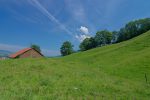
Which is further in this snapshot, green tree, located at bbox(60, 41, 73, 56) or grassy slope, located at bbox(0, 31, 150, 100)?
green tree, located at bbox(60, 41, 73, 56)

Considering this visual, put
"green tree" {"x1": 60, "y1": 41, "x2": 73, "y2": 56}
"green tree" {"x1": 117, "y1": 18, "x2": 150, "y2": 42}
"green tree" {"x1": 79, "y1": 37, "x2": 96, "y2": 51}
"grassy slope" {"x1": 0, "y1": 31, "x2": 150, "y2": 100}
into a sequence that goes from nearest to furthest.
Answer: "grassy slope" {"x1": 0, "y1": 31, "x2": 150, "y2": 100} → "green tree" {"x1": 117, "y1": 18, "x2": 150, "y2": 42} → "green tree" {"x1": 60, "y1": 41, "x2": 73, "y2": 56} → "green tree" {"x1": 79, "y1": 37, "x2": 96, "y2": 51}

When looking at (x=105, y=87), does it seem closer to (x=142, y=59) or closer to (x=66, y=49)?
(x=142, y=59)

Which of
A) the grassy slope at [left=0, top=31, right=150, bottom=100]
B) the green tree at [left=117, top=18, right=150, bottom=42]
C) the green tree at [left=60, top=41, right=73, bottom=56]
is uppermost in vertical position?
the green tree at [left=117, top=18, right=150, bottom=42]

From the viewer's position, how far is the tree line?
423 ft

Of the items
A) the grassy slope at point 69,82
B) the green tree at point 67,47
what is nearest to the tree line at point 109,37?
the green tree at point 67,47

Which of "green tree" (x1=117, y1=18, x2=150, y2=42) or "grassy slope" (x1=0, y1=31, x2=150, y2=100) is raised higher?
"green tree" (x1=117, y1=18, x2=150, y2=42)

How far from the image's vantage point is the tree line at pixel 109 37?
423 ft

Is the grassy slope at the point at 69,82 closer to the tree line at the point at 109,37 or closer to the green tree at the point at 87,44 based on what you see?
the tree line at the point at 109,37

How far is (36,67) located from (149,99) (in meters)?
14.2

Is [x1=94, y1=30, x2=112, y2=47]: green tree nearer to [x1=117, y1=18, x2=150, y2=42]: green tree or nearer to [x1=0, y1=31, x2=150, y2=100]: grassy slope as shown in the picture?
[x1=117, y1=18, x2=150, y2=42]: green tree

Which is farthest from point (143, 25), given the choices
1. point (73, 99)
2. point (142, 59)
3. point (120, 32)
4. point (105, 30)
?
point (73, 99)

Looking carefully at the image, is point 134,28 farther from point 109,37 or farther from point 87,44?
point 87,44

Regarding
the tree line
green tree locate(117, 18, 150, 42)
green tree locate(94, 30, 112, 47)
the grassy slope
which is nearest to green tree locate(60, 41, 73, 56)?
the tree line

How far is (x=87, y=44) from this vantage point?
485 ft
